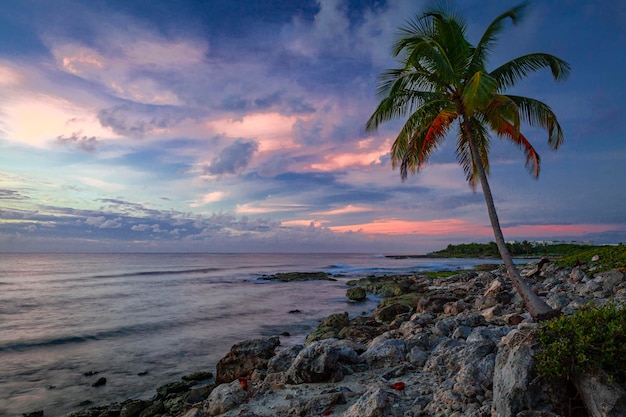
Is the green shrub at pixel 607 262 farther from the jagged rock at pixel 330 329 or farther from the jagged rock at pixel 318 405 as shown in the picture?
the jagged rock at pixel 318 405

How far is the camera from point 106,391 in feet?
39.8

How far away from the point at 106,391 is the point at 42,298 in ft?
98.8

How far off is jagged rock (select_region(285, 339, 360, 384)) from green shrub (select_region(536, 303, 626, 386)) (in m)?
4.58

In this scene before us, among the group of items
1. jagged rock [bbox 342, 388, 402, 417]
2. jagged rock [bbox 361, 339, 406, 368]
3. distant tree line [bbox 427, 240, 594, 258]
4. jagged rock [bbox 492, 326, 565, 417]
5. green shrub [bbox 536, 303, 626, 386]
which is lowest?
distant tree line [bbox 427, 240, 594, 258]

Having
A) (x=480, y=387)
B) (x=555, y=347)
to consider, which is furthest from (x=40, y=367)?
(x=555, y=347)

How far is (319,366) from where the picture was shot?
800 cm

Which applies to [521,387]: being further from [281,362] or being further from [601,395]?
[281,362]

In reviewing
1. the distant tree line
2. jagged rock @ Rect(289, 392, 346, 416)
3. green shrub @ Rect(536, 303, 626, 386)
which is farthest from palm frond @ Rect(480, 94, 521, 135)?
the distant tree line

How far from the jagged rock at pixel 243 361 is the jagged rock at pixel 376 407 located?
6360mm

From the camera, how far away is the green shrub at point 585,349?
4109mm

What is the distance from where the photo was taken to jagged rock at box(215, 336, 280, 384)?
1145cm

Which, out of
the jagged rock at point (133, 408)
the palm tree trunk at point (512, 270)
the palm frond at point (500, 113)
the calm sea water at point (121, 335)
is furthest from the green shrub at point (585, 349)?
the calm sea water at point (121, 335)

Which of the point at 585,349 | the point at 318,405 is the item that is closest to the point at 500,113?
the point at 585,349

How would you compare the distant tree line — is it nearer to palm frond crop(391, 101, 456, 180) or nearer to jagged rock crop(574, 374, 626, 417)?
palm frond crop(391, 101, 456, 180)
